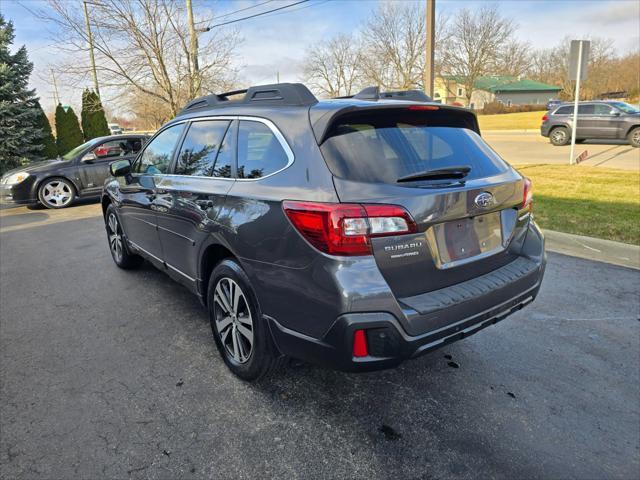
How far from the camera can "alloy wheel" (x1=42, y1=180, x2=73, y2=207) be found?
10016 mm

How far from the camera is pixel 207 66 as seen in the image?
51.5ft

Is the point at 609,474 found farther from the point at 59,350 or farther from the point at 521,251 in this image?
the point at 59,350

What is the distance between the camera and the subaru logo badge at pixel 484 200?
246 cm

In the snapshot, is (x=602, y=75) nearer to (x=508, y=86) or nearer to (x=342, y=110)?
(x=508, y=86)

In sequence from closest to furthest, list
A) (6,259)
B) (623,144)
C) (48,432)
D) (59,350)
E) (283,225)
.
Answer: (283,225), (48,432), (59,350), (6,259), (623,144)

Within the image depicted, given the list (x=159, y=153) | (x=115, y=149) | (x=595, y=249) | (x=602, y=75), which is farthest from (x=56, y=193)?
(x=602, y=75)

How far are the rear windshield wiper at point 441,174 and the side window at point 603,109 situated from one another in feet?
64.9

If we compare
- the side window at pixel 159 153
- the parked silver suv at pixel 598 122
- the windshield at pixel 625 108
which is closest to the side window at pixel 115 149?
the side window at pixel 159 153

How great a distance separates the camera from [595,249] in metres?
5.53

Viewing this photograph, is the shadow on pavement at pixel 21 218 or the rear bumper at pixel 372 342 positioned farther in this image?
the shadow on pavement at pixel 21 218

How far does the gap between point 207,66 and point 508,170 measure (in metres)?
14.9

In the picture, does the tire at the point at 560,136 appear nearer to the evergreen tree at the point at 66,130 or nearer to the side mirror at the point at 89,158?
the side mirror at the point at 89,158

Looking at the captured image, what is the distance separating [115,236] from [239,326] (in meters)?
3.25

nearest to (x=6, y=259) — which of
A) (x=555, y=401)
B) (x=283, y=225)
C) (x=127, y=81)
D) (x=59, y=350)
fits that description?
(x=59, y=350)
